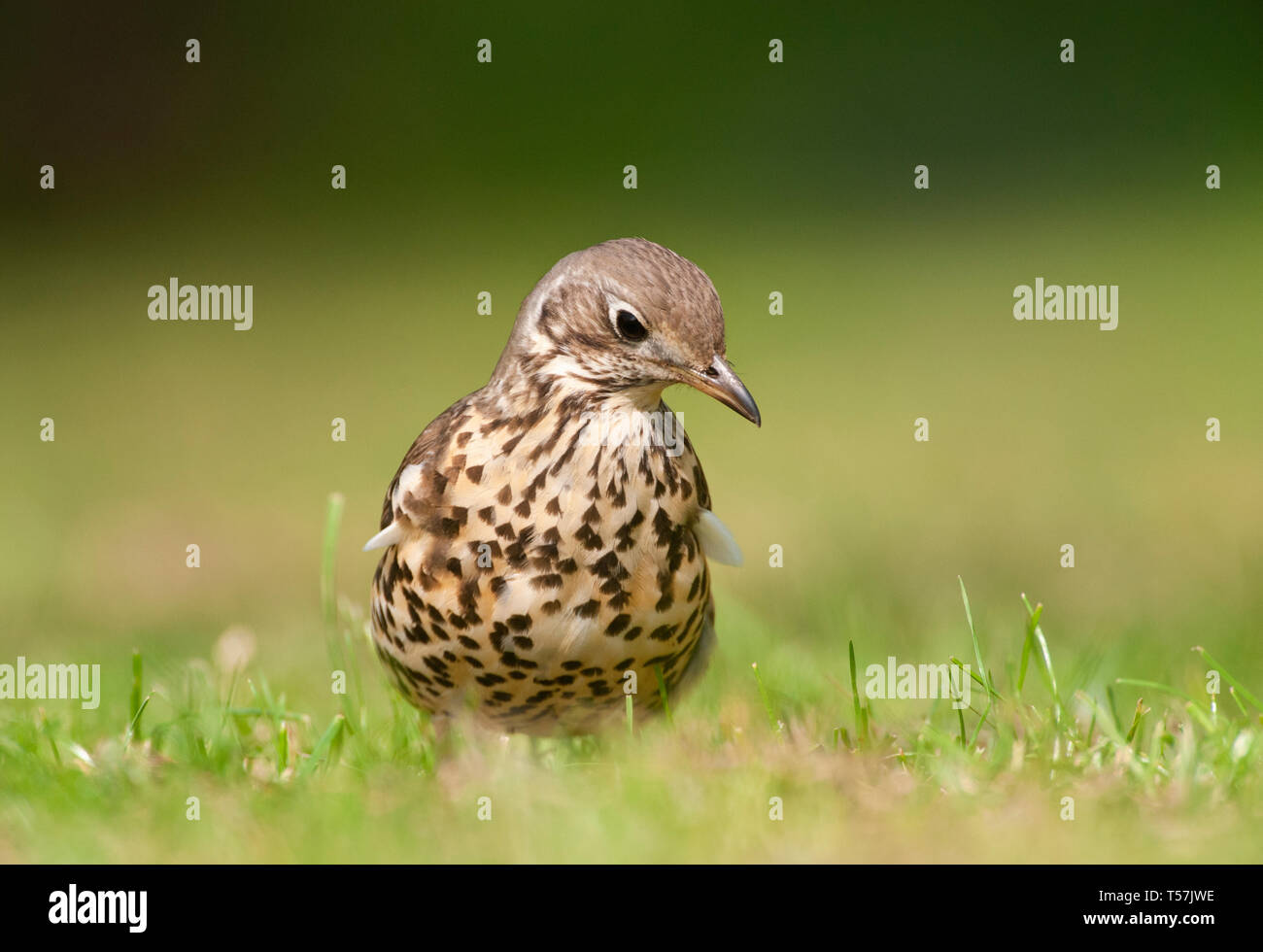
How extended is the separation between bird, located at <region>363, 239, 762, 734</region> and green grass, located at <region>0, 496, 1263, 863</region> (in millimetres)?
224

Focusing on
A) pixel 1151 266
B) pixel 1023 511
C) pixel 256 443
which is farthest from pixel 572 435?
pixel 1151 266

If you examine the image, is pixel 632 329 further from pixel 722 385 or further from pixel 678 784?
pixel 678 784

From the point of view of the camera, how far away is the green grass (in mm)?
3098

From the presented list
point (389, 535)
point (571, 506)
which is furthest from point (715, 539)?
point (389, 535)

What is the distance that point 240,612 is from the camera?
26.0 feet

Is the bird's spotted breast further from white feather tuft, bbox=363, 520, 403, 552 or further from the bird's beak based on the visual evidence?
the bird's beak

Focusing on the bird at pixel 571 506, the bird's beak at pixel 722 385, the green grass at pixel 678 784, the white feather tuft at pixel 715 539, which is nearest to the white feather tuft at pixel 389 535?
the bird at pixel 571 506

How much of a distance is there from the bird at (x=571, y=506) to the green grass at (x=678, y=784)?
0.22m

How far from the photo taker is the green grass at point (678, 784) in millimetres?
3098

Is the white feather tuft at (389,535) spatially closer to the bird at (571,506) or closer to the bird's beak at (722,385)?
the bird at (571,506)

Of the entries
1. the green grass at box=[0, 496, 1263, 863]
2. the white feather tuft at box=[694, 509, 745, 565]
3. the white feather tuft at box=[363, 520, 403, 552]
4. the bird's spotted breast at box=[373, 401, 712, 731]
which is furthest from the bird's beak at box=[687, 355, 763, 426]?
the white feather tuft at box=[363, 520, 403, 552]

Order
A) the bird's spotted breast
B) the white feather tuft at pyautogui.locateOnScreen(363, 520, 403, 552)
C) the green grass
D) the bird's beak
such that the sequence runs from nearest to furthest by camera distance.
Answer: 1. the green grass
2. the bird's beak
3. the bird's spotted breast
4. the white feather tuft at pyautogui.locateOnScreen(363, 520, 403, 552)

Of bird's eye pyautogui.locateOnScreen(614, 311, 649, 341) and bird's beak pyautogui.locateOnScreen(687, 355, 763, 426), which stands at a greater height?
bird's eye pyautogui.locateOnScreen(614, 311, 649, 341)

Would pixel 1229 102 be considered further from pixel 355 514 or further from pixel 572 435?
pixel 572 435
